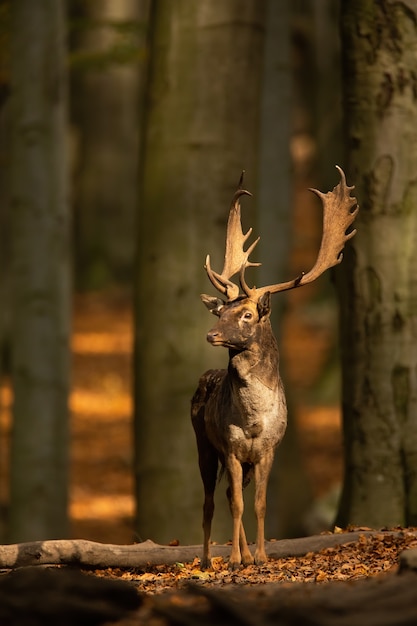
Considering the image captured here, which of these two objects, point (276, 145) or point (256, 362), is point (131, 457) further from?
point (256, 362)

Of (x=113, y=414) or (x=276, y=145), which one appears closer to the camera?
Result: (x=276, y=145)

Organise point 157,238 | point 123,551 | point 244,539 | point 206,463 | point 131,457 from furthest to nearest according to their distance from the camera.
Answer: point 131,457
point 157,238
point 123,551
point 206,463
point 244,539

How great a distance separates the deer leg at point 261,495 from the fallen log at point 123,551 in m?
0.45

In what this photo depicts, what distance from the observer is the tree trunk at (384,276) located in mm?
7973

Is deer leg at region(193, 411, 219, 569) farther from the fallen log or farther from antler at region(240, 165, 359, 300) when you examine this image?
antler at region(240, 165, 359, 300)

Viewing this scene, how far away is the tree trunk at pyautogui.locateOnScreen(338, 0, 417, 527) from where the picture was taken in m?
7.97

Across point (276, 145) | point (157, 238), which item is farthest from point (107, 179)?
point (157, 238)

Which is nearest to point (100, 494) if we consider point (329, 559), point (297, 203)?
point (329, 559)

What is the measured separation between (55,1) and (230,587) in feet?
23.1

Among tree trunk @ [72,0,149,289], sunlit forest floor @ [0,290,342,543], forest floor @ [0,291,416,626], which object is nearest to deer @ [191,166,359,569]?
forest floor @ [0,291,416,626]

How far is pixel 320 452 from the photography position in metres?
19.2

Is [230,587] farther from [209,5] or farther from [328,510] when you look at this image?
[328,510]

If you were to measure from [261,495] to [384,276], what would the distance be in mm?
2190

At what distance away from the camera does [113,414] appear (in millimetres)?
20250
